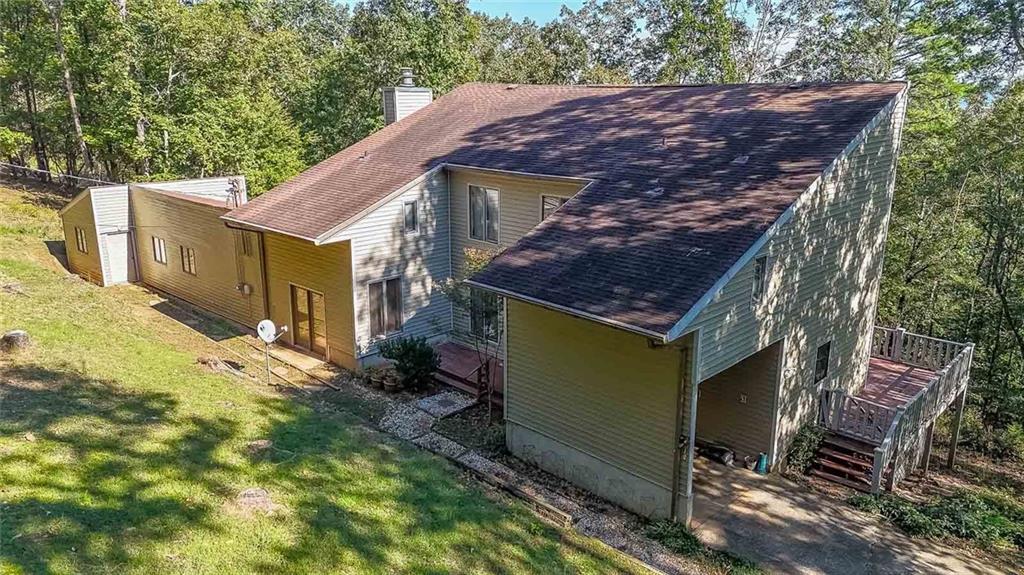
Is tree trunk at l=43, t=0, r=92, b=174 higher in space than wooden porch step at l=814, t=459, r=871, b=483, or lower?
higher

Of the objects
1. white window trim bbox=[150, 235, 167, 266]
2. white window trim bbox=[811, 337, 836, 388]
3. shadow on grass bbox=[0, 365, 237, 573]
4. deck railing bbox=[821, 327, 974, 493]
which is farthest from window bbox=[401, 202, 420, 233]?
deck railing bbox=[821, 327, 974, 493]

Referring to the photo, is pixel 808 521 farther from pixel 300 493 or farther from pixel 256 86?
pixel 256 86

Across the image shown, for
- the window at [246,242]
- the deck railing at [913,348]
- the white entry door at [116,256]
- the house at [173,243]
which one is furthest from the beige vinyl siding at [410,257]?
the white entry door at [116,256]

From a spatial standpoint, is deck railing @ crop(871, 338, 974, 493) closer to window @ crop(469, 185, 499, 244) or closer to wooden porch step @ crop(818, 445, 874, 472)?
wooden porch step @ crop(818, 445, 874, 472)

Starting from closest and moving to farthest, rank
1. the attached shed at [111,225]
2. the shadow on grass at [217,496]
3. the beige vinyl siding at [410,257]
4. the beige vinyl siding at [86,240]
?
the shadow on grass at [217,496]
the beige vinyl siding at [410,257]
the attached shed at [111,225]
the beige vinyl siding at [86,240]

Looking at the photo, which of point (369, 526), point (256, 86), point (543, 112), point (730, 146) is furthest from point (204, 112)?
point (369, 526)

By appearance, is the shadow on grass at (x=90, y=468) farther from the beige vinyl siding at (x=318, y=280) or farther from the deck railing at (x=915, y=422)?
the deck railing at (x=915, y=422)
